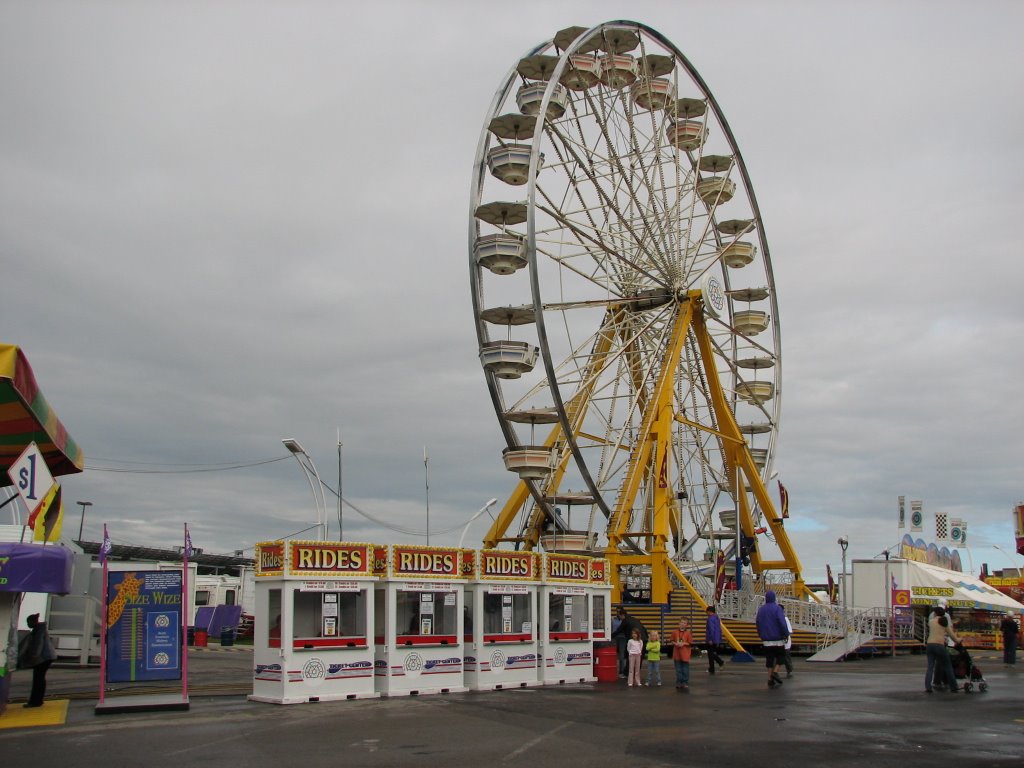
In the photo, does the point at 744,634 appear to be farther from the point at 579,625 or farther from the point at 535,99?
the point at 535,99

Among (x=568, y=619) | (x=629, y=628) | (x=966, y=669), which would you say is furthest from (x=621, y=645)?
(x=966, y=669)

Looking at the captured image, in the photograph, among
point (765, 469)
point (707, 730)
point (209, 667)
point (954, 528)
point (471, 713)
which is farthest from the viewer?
point (954, 528)

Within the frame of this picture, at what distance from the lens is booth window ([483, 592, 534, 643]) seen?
21312 mm

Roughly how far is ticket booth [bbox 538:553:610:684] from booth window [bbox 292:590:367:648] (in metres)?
4.59

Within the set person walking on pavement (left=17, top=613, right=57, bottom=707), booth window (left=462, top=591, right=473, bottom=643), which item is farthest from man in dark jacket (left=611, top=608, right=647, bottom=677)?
person walking on pavement (left=17, top=613, right=57, bottom=707)

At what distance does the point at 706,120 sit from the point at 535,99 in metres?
9.10

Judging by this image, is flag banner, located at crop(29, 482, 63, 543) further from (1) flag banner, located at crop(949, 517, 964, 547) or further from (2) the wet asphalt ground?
(1) flag banner, located at crop(949, 517, 964, 547)

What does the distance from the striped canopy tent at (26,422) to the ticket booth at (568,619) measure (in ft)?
31.0

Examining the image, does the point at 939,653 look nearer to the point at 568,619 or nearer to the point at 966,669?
the point at 966,669

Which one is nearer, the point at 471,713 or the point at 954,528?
the point at 471,713

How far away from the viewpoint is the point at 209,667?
95.0 feet

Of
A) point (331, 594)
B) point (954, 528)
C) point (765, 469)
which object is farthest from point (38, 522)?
point (954, 528)

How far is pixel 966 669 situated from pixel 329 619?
11.5 metres

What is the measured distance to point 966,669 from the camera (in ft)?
65.2
